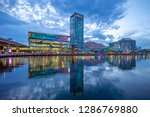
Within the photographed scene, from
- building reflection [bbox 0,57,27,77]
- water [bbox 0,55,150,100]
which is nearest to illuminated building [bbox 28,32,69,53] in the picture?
building reflection [bbox 0,57,27,77]

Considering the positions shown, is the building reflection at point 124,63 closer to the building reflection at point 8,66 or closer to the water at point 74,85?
the water at point 74,85

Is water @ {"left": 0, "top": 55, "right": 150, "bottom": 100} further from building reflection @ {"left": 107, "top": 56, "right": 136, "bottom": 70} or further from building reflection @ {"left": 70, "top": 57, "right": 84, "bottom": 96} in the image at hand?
building reflection @ {"left": 107, "top": 56, "right": 136, "bottom": 70}

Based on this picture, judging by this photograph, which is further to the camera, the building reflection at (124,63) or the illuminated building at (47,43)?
the illuminated building at (47,43)

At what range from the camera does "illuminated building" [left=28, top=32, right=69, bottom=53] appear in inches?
4968

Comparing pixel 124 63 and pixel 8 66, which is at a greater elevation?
pixel 8 66

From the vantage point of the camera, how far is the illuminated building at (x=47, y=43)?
12619cm

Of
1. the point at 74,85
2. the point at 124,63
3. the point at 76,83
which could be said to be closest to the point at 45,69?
the point at 76,83

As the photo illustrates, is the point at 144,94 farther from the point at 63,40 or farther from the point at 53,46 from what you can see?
the point at 63,40

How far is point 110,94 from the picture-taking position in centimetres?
983

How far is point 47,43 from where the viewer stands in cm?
13912

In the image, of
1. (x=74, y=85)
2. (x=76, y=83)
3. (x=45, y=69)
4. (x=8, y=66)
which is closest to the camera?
(x=74, y=85)

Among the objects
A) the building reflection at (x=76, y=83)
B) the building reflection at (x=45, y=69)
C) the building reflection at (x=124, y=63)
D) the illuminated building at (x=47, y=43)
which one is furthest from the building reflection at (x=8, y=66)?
the illuminated building at (x=47, y=43)

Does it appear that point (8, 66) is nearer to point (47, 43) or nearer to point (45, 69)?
point (45, 69)

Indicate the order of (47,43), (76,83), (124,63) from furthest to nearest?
(47,43), (124,63), (76,83)
